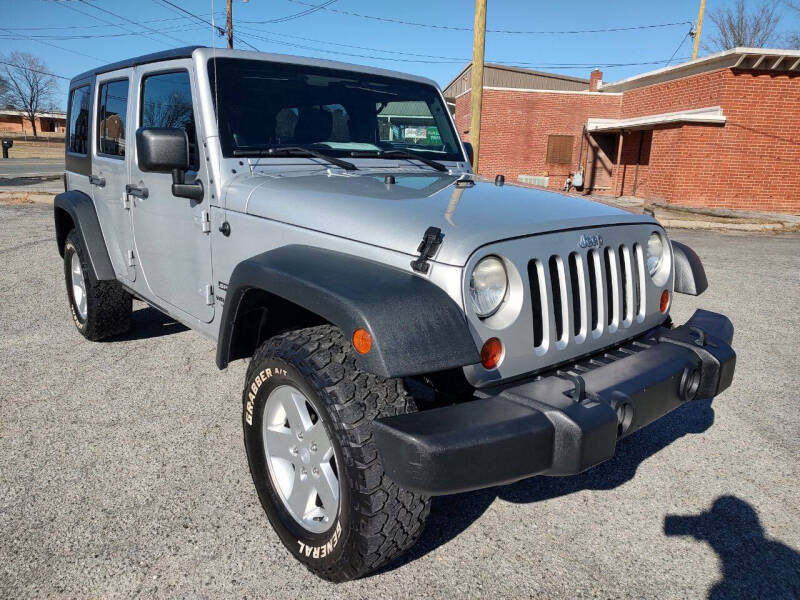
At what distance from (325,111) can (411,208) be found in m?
1.38

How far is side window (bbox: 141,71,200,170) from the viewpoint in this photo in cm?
320

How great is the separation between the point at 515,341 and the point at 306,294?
72cm

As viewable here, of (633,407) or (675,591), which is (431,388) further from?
(675,591)

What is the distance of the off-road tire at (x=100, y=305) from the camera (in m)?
4.47

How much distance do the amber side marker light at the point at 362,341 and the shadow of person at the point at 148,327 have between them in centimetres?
360

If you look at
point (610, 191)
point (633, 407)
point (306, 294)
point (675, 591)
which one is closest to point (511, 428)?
point (633, 407)

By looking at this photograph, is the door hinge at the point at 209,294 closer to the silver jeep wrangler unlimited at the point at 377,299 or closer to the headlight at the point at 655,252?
the silver jeep wrangler unlimited at the point at 377,299

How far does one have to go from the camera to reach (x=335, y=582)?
87.4 inches

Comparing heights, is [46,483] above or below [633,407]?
below

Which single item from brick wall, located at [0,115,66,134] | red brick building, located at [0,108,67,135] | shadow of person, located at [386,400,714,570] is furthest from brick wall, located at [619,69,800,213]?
brick wall, located at [0,115,66,134]

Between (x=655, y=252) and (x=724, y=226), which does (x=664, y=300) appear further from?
(x=724, y=226)

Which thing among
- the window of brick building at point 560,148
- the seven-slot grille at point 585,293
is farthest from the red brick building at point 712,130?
the seven-slot grille at point 585,293

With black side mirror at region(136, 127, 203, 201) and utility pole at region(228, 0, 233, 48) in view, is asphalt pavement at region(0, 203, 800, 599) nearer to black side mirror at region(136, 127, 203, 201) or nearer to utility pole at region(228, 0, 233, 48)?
black side mirror at region(136, 127, 203, 201)

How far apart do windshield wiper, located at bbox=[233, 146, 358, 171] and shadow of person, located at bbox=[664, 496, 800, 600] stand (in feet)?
7.36
